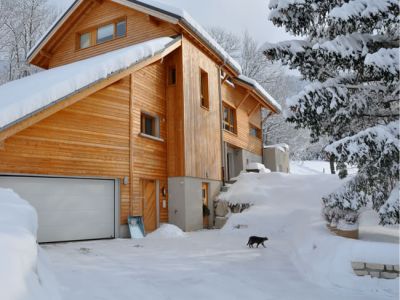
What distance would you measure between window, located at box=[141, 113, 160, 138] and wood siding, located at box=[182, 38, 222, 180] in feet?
3.48

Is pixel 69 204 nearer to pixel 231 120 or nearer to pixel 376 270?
pixel 376 270

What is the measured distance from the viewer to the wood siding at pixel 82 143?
945 cm

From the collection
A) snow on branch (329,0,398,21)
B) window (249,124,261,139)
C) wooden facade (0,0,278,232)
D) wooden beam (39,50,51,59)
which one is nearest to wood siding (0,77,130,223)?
wooden facade (0,0,278,232)

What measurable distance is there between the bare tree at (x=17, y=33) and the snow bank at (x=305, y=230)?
15.8 metres

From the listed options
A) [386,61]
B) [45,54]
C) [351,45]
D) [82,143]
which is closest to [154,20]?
[45,54]

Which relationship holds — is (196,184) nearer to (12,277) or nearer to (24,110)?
(24,110)

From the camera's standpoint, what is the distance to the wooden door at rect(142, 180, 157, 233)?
493 inches

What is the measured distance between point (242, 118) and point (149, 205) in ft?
32.8

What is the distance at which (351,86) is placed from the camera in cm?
656

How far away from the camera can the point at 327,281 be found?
18.0 feet

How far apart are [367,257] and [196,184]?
8994mm

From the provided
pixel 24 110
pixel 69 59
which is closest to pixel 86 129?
pixel 24 110

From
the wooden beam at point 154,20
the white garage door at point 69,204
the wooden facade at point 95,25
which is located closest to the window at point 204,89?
the wooden facade at point 95,25

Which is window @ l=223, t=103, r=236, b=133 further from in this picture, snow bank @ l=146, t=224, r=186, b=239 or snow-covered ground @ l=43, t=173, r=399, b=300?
snow-covered ground @ l=43, t=173, r=399, b=300
